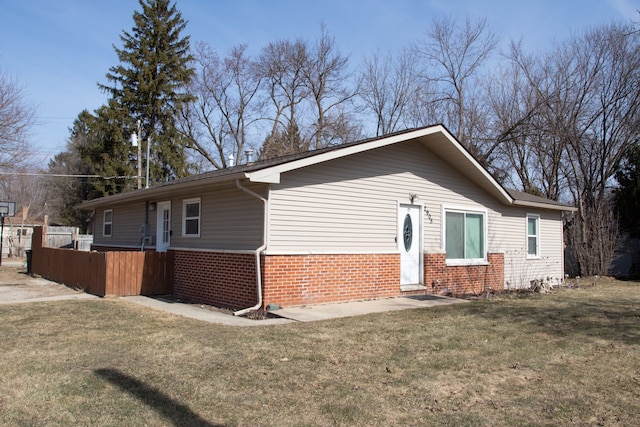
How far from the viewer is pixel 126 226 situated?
16.4m

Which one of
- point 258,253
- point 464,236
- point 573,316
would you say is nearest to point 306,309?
point 258,253

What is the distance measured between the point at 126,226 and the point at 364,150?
904cm

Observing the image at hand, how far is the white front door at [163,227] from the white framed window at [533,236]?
11.1 m

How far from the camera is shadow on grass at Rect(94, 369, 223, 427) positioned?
4.20m

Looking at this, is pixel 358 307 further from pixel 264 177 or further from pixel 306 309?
pixel 264 177

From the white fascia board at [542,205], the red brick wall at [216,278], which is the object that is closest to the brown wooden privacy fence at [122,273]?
the red brick wall at [216,278]

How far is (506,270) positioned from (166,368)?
40.0 feet

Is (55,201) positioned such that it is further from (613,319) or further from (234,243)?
(613,319)

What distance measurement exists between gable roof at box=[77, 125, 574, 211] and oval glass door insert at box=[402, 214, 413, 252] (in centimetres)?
196

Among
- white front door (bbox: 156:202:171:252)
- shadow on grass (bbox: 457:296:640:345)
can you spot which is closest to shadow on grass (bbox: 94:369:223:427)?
shadow on grass (bbox: 457:296:640:345)

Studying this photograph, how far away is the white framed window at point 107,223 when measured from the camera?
58.4ft

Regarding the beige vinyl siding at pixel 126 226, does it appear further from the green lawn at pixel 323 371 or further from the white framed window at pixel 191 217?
the green lawn at pixel 323 371

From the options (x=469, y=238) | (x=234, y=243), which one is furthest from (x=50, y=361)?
(x=469, y=238)

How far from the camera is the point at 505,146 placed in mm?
28906
